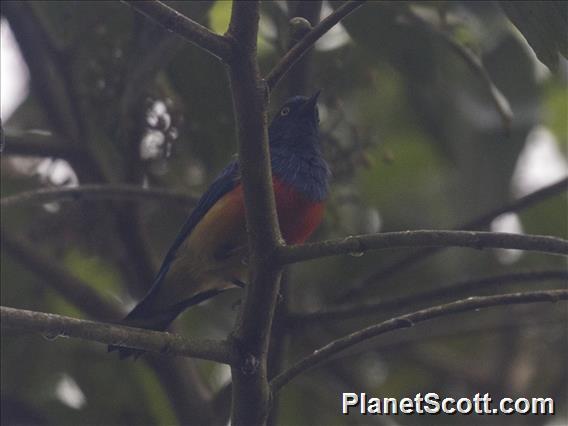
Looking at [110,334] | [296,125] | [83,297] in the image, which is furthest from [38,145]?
[110,334]

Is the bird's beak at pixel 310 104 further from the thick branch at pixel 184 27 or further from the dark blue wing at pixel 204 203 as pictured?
the thick branch at pixel 184 27

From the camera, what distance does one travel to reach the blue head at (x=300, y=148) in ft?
12.0

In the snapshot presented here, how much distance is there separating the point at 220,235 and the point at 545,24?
1420 mm

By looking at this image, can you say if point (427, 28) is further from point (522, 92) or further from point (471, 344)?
point (471, 344)

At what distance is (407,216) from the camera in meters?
4.76

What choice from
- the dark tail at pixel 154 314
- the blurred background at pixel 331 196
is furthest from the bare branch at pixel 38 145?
the dark tail at pixel 154 314

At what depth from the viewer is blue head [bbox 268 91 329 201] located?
144 inches

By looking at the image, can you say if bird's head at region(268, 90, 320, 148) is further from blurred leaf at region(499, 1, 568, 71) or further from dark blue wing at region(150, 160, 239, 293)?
blurred leaf at region(499, 1, 568, 71)

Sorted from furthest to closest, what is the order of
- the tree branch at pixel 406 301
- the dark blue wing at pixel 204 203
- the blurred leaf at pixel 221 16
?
the blurred leaf at pixel 221 16
the dark blue wing at pixel 204 203
the tree branch at pixel 406 301

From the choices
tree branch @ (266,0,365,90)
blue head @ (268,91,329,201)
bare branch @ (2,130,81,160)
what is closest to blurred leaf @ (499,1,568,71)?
tree branch @ (266,0,365,90)

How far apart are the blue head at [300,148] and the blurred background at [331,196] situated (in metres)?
0.10

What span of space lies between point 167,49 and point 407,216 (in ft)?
6.56

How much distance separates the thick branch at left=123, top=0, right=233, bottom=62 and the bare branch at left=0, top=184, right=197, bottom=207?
48.5 inches

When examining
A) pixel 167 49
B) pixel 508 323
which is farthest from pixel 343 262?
pixel 167 49
